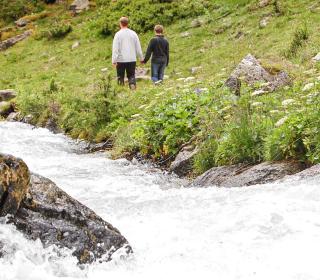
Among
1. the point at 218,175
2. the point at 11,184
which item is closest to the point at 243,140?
the point at 218,175

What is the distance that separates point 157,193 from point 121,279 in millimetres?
3073

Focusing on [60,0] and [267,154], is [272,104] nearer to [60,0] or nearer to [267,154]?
[267,154]

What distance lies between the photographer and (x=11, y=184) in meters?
5.53

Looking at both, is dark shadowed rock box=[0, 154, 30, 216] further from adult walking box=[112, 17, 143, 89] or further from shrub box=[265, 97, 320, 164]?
adult walking box=[112, 17, 143, 89]

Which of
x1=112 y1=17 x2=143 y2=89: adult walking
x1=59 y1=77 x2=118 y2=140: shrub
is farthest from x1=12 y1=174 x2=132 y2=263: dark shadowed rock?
x1=112 y1=17 x2=143 y2=89: adult walking

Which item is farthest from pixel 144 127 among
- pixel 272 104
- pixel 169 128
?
pixel 272 104

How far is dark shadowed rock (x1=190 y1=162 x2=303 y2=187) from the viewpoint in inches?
330

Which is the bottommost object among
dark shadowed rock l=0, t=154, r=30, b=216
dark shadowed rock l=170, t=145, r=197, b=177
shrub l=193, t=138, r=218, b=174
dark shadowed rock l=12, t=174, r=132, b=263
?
dark shadowed rock l=170, t=145, r=197, b=177

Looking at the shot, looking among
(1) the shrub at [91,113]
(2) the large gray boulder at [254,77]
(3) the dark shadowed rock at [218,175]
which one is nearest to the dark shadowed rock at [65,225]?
(3) the dark shadowed rock at [218,175]

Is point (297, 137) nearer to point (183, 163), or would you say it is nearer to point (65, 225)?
point (183, 163)

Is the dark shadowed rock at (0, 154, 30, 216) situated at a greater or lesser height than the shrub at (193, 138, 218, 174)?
greater

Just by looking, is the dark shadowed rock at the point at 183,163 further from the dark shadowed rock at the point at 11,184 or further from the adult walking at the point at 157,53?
the adult walking at the point at 157,53

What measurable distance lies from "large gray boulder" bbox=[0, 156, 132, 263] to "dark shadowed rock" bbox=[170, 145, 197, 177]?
4.34 m

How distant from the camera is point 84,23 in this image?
1220 inches
